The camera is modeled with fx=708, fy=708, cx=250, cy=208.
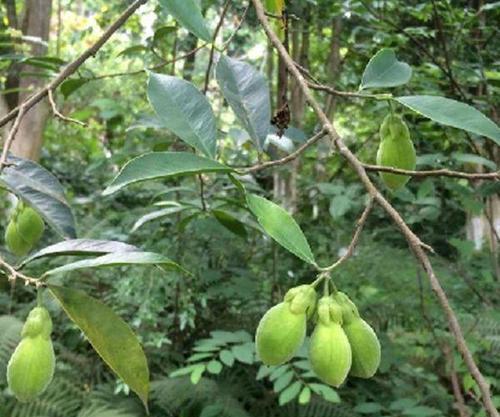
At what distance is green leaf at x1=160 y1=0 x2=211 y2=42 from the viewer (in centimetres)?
63

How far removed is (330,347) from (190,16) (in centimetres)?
34

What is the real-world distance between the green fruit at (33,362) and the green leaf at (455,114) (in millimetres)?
315

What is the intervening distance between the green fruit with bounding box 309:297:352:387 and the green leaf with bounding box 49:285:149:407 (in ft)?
0.40

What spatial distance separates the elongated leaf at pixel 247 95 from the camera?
27.0 inches

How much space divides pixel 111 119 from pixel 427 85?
3.00 ft

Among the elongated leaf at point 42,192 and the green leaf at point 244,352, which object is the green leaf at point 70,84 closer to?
the elongated leaf at point 42,192

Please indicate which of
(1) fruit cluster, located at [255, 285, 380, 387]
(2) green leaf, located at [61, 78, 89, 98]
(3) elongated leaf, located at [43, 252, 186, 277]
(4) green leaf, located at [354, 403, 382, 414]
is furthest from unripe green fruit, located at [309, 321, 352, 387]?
(4) green leaf, located at [354, 403, 382, 414]

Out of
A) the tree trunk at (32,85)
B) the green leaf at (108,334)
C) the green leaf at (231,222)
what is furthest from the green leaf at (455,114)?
the tree trunk at (32,85)

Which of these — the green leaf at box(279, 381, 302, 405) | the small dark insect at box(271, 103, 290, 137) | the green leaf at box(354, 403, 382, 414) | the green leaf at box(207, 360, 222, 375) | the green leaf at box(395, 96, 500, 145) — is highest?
the green leaf at box(395, 96, 500, 145)

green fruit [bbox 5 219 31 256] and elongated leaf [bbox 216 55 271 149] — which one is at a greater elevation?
elongated leaf [bbox 216 55 271 149]

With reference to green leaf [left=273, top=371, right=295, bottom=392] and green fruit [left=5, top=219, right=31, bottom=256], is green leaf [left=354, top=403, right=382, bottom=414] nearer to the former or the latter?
green leaf [left=273, top=371, right=295, bottom=392]

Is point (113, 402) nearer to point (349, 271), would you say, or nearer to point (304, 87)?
point (349, 271)

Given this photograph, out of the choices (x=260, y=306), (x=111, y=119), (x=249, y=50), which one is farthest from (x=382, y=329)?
(x=249, y=50)

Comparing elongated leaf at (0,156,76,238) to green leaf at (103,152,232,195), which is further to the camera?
elongated leaf at (0,156,76,238)
